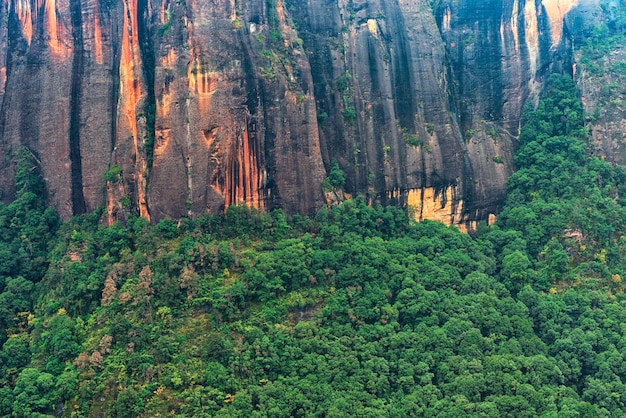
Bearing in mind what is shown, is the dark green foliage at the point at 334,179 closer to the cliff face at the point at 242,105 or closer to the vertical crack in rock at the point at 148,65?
the cliff face at the point at 242,105

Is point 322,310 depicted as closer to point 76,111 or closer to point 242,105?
point 242,105

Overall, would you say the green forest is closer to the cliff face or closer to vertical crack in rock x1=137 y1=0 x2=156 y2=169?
the cliff face

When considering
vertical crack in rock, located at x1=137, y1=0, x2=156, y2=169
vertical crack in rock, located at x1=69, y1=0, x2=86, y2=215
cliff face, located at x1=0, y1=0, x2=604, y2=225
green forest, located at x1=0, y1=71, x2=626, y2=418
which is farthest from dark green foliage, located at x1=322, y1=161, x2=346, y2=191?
vertical crack in rock, located at x1=69, y1=0, x2=86, y2=215

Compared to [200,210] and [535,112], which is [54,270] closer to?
[200,210]

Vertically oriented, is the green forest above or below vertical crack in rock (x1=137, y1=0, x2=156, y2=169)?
below

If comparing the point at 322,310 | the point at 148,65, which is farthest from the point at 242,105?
the point at 322,310

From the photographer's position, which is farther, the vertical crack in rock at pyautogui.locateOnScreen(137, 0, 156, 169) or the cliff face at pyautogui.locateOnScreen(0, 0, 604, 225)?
the vertical crack in rock at pyautogui.locateOnScreen(137, 0, 156, 169)
